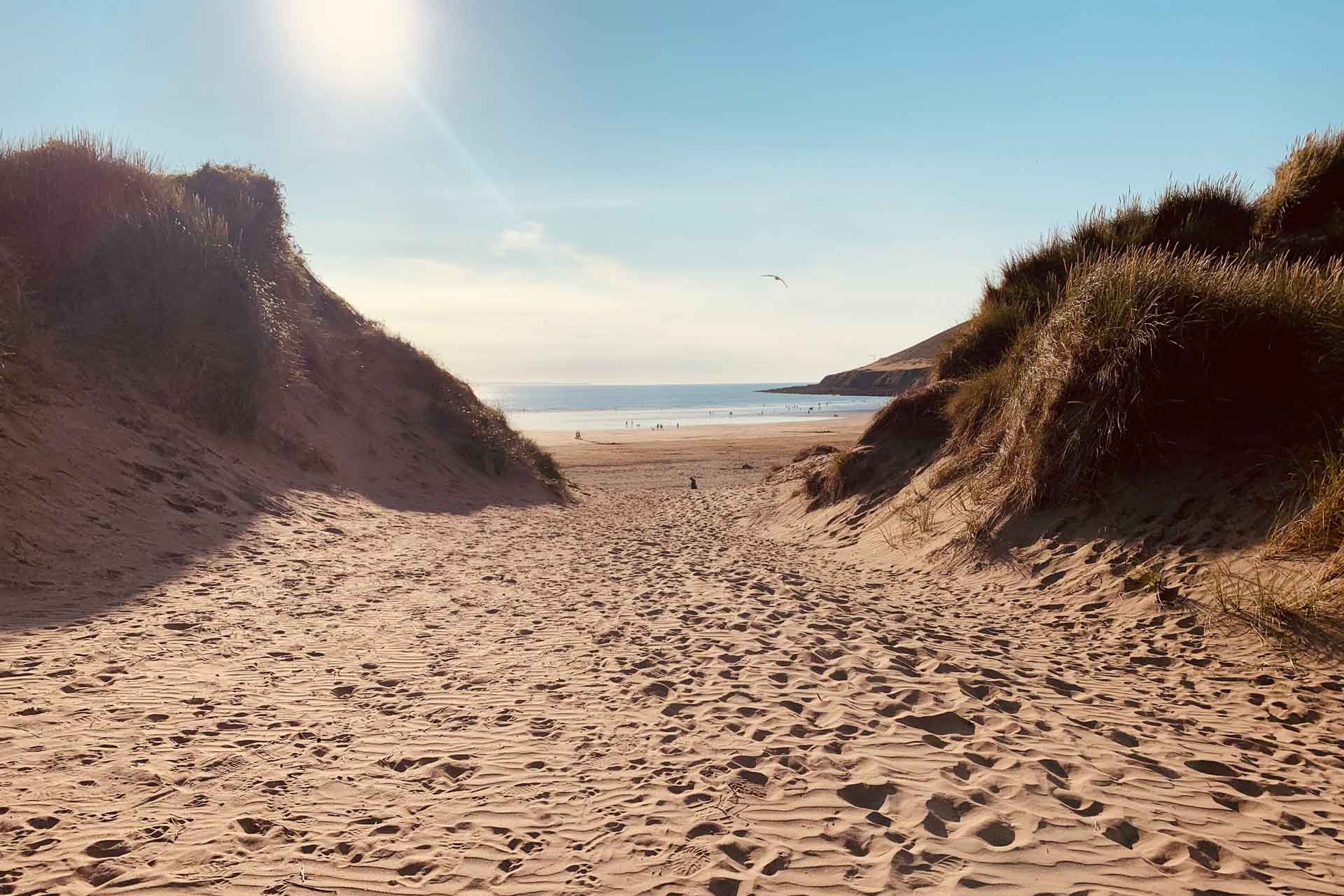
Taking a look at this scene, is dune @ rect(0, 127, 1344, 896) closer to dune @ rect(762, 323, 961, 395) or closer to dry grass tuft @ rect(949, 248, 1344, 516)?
dry grass tuft @ rect(949, 248, 1344, 516)

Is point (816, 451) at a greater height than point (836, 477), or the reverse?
point (816, 451)

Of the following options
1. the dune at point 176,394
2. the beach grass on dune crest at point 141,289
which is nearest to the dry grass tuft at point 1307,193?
the dune at point 176,394

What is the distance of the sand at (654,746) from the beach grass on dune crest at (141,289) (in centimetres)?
595

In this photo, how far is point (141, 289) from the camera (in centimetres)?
1238

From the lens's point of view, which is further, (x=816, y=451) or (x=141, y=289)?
(x=816, y=451)

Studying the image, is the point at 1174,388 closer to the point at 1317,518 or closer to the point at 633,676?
the point at 1317,518

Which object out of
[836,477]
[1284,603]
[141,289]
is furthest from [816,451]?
[141,289]

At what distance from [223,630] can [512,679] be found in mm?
2627

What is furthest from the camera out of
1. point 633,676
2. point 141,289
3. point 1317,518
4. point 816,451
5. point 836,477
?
point 816,451

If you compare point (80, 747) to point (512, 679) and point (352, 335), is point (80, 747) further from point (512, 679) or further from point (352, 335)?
point (352, 335)

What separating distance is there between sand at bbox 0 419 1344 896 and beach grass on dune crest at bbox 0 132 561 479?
5953 mm

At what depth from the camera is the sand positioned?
2.87 m

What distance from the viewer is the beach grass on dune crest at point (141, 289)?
11.5m

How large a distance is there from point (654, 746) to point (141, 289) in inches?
519
